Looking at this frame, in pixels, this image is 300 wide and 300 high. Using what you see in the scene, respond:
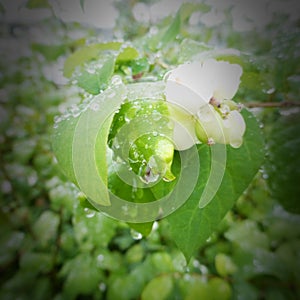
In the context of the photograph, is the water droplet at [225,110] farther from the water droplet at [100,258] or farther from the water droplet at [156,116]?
the water droplet at [100,258]

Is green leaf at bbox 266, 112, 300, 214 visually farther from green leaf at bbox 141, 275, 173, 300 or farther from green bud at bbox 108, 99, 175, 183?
green leaf at bbox 141, 275, 173, 300

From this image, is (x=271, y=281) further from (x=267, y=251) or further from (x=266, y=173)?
(x=266, y=173)

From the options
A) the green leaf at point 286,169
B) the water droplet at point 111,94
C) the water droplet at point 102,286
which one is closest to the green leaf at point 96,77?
the water droplet at point 111,94

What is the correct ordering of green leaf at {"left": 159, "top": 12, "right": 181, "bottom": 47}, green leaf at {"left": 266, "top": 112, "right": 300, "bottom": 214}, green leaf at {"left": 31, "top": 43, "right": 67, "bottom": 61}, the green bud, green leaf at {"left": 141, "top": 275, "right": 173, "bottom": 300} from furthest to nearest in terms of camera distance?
green leaf at {"left": 31, "top": 43, "right": 67, "bottom": 61}
green leaf at {"left": 141, "top": 275, "right": 173, "bottom": 300}
green leaf at {"left": 159, "top": 12, "right": 181, "bottom": 47}
green leaf at {"left": 266, "top": 112, "right": 300, "bottom": 214}
the green bud

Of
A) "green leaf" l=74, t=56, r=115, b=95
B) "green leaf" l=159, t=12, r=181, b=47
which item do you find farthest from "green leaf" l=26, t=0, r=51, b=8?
"green leaf" l=74, t=56, r=115, b=95

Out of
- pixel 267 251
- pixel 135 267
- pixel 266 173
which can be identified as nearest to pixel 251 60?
pixel 266 173

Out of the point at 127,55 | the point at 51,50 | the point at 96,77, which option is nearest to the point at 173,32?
the point at 127,55

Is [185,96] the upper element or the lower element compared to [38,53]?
upper
